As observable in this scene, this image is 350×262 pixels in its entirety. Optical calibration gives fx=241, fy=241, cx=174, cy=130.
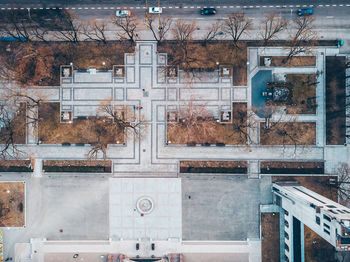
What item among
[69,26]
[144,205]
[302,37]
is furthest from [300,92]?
[69,26]

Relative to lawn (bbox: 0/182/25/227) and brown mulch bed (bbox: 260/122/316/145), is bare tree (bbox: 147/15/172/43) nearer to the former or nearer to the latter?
brown mulch bed (bbox: 260/122/316/145)

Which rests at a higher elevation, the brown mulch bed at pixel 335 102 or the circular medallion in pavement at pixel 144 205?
the brown mulch bed at pixel 335 102

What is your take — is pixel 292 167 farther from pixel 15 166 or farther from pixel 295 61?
pixel 15 166

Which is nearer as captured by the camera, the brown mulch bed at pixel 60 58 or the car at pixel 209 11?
the car at pixel 209 11

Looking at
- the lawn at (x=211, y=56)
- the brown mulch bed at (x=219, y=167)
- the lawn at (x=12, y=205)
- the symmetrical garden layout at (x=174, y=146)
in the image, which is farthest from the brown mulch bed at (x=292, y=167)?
the lawn at (x=12, y=205)

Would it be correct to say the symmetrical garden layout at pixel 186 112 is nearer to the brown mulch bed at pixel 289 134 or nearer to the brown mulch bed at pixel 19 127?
the brown mulch bed at pixel 289 134

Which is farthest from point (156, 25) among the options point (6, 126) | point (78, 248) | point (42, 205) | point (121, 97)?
point (78, 248)

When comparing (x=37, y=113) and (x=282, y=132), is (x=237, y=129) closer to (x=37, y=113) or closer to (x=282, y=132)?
(x=282, y=132)
